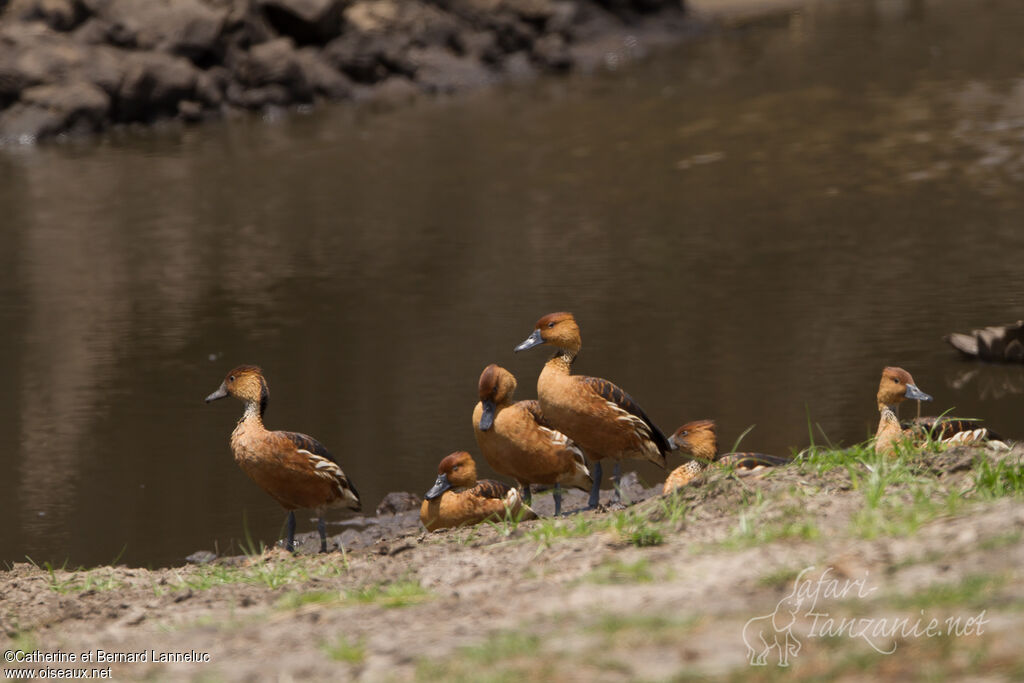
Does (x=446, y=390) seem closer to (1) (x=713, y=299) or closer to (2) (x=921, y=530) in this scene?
(1) (x=713, y=299)


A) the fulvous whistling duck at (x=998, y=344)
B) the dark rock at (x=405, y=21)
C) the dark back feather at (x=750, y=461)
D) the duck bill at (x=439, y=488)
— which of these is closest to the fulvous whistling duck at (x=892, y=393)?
the dark back feather at (x=750, y=461)

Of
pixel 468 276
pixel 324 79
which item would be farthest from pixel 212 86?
pixel 468 276

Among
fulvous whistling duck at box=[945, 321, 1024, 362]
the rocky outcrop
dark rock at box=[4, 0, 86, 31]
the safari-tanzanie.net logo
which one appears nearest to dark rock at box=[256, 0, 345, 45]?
the rocky outcrop

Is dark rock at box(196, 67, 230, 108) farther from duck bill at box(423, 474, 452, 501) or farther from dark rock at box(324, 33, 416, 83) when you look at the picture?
duck bill at box(423, 474, 452, 501)

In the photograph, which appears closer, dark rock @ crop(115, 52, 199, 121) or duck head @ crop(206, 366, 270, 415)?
duck head @ crop(206, 366, 270, 415)

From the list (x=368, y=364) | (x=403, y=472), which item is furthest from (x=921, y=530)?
(x=368, y=364)

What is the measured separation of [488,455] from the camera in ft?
23.1

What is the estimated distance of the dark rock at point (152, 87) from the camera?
26844 millimetres

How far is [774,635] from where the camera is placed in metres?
3.72

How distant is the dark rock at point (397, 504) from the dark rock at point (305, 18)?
23200 mm

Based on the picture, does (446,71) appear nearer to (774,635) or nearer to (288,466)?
(288,466)

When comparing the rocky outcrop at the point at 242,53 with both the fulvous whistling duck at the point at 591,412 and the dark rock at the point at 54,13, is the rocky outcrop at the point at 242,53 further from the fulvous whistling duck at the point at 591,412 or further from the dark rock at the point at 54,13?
the fulvous whistling duck at the point at 591,412

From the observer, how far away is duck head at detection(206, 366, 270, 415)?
7.30m

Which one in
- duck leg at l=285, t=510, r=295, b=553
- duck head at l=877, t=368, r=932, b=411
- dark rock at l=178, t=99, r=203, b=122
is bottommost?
duck leg at l=285, t=510, r=295, b=553
